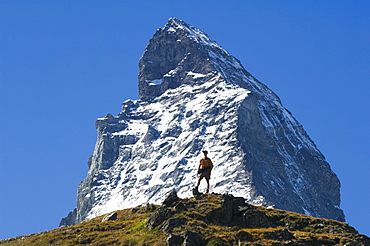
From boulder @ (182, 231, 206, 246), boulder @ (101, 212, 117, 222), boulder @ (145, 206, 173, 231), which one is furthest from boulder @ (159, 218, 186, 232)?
boulder @ (101, 212, 117, 222)

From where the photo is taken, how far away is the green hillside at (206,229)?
52.0m

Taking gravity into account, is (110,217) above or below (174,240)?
above

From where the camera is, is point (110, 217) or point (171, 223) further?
point (110, 217)

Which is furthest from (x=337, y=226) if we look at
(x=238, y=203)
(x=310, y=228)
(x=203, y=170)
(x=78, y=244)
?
(x=78, y=244)

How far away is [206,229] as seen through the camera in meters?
54.1

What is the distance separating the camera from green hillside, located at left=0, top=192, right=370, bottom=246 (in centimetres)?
5200

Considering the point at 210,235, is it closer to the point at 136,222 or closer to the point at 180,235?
the point at 180,235

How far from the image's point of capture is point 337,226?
57.8 metres

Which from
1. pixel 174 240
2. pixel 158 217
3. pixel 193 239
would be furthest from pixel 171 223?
pixel 193 239

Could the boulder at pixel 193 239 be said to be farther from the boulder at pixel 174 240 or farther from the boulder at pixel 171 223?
the boulder at pixel 171 223

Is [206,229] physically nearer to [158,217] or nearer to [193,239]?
[193,239]

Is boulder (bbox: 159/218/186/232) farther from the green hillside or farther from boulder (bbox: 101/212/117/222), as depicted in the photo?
boulder (bbox: 101/212/117/222)

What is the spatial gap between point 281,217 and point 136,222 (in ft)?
31.4

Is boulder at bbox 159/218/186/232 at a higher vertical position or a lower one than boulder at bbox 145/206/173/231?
lower
